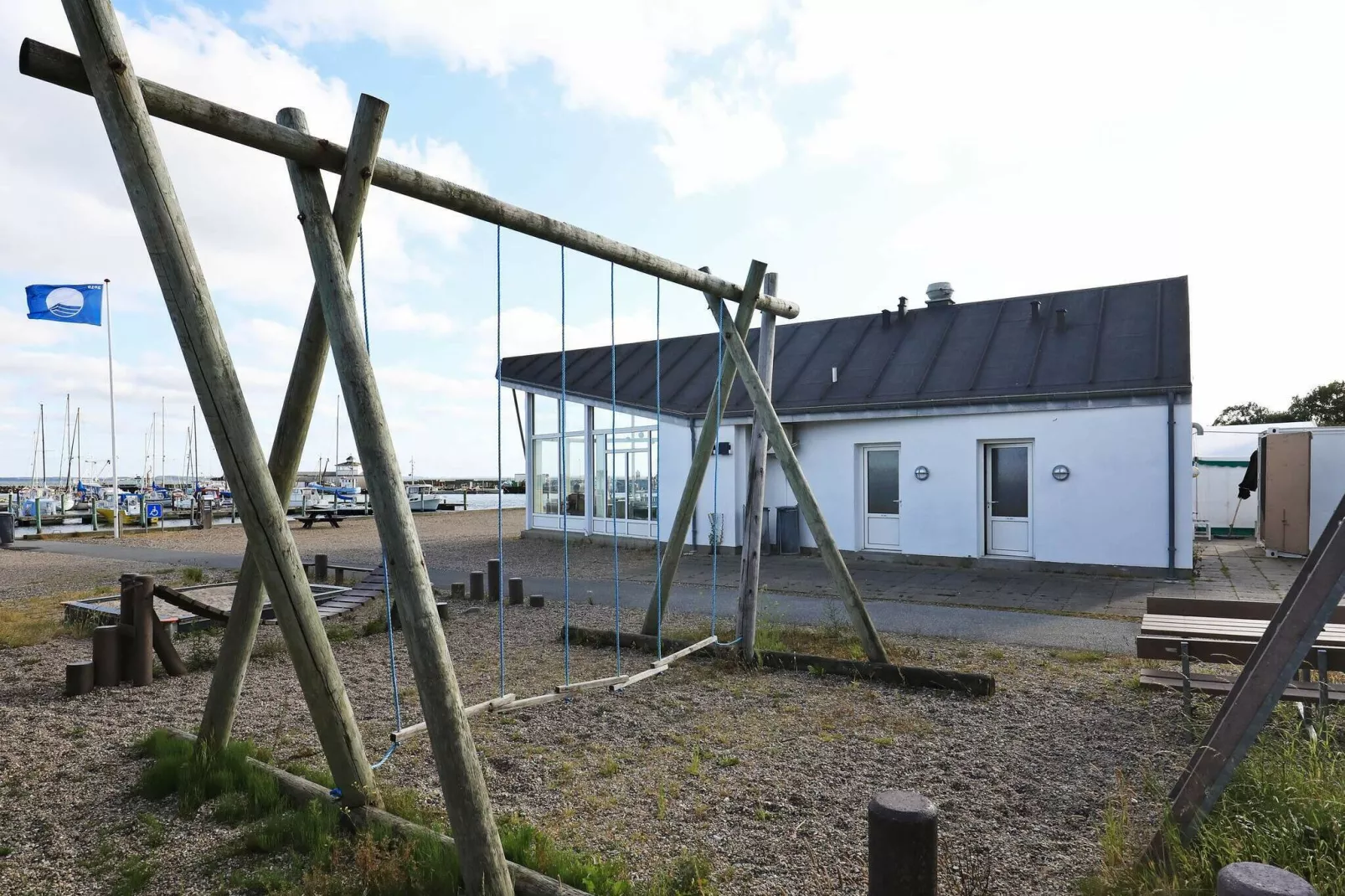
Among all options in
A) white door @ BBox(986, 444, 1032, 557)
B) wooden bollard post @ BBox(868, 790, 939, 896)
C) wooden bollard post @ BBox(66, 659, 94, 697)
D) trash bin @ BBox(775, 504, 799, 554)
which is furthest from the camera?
trash bin @ BBox(775, 504, 799, 554)

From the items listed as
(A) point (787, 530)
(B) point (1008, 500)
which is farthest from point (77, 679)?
(B) point (1008, 500)

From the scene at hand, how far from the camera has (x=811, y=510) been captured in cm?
632

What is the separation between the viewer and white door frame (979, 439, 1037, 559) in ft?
43.0

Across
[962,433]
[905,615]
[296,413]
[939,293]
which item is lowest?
[905,615]

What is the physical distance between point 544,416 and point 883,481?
8829mm

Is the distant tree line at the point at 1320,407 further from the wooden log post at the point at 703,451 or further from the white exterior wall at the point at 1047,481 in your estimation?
the wooden log post at the point at 703,451

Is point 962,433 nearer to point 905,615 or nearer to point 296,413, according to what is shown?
point 905,615

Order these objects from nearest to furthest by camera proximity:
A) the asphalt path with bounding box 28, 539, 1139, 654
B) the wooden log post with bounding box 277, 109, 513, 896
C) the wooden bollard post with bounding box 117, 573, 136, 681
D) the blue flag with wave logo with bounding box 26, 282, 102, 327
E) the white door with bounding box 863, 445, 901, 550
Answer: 1. the wooden log post with bounding box 277, 109, 513, 896
2. the wooden bollard post with bounding box 117, 573, 136, 681
3. the asphalt path with bounding box 28, 539, 1139, 654
4. the white door with bounding box 863, 445, 901, 550
5. the blue flag with wave logo with bounding box 26, 282, 102, 327

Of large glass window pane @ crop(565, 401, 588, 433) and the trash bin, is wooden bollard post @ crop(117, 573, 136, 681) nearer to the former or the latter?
the trash bin

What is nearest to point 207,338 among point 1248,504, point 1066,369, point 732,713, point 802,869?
point 802,869

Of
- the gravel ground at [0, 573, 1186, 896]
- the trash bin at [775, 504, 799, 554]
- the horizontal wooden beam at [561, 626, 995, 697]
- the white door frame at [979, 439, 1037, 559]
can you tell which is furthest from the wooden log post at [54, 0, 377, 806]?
the trash bin at [775, 504, 799, 554]

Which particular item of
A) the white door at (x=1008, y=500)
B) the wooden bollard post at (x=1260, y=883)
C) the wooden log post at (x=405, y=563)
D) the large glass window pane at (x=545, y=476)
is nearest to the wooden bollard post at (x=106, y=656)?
the wooden log post at (x=405, y=563)

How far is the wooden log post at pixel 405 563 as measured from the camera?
2797mm

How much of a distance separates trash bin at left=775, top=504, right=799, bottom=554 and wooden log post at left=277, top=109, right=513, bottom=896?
12628mm
